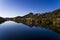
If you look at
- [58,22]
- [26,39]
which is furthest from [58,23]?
[26,39]

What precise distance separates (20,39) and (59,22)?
147 feet

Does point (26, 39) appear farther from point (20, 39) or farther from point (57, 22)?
point (57, 22)

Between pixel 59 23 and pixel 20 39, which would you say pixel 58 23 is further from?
pixel 20 39

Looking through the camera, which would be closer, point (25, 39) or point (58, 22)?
point (25, 39)

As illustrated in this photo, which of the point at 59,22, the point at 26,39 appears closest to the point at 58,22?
the point at 59,22

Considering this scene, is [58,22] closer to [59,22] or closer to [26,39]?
[59,22]

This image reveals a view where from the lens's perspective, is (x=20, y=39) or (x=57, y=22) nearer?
(x=20, y=39)

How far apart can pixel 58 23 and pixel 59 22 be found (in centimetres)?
98

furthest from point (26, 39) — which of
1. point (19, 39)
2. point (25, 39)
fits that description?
A: point (19, 39)

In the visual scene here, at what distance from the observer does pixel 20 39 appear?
98.8ft

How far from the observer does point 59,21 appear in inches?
2697

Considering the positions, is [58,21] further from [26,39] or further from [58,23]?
[26,39]

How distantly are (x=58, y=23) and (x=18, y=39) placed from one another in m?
45.0

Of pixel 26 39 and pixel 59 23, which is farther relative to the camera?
pixel 59 23
